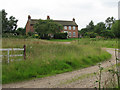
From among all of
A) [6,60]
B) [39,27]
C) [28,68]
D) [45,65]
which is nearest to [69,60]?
[45,65]

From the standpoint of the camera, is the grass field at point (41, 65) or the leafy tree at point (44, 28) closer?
the grass field at point (41, 65)

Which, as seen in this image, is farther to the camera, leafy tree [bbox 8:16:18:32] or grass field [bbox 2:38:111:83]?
leafy tree [bbox 8:16:18:32]

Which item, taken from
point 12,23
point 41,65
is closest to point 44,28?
point 12,23

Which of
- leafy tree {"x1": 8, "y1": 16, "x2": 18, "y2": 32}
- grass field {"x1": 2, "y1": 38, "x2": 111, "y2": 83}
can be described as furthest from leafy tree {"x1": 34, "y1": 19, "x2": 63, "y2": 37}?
grass field {"x1": 2, "y1": 38, "x2": 111, "y2": 83}

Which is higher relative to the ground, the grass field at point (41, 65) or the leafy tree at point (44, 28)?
A: the leafy tree at point (44, 28)

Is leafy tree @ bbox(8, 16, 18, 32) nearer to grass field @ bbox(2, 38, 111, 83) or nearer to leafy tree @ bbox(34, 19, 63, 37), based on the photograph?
leafy tree @ bbox(34, 19, 63, 37)

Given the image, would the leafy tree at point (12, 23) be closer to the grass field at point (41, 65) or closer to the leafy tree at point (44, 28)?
the leafy tree at point (44, 28)

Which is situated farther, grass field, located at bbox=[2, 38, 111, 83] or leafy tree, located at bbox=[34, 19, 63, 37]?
leafy tree, located at bbox=[34, 19, 63, 37]

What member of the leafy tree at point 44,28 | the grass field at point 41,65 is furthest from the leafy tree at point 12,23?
the grass field at point 41,65

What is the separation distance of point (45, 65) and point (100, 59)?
6.58 metres

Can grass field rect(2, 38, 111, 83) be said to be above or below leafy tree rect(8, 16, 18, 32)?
below

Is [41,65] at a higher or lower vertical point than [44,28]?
lower

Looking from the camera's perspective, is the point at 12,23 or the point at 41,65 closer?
the point at 41,65

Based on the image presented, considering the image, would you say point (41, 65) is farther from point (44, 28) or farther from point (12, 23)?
point (12, 23)
